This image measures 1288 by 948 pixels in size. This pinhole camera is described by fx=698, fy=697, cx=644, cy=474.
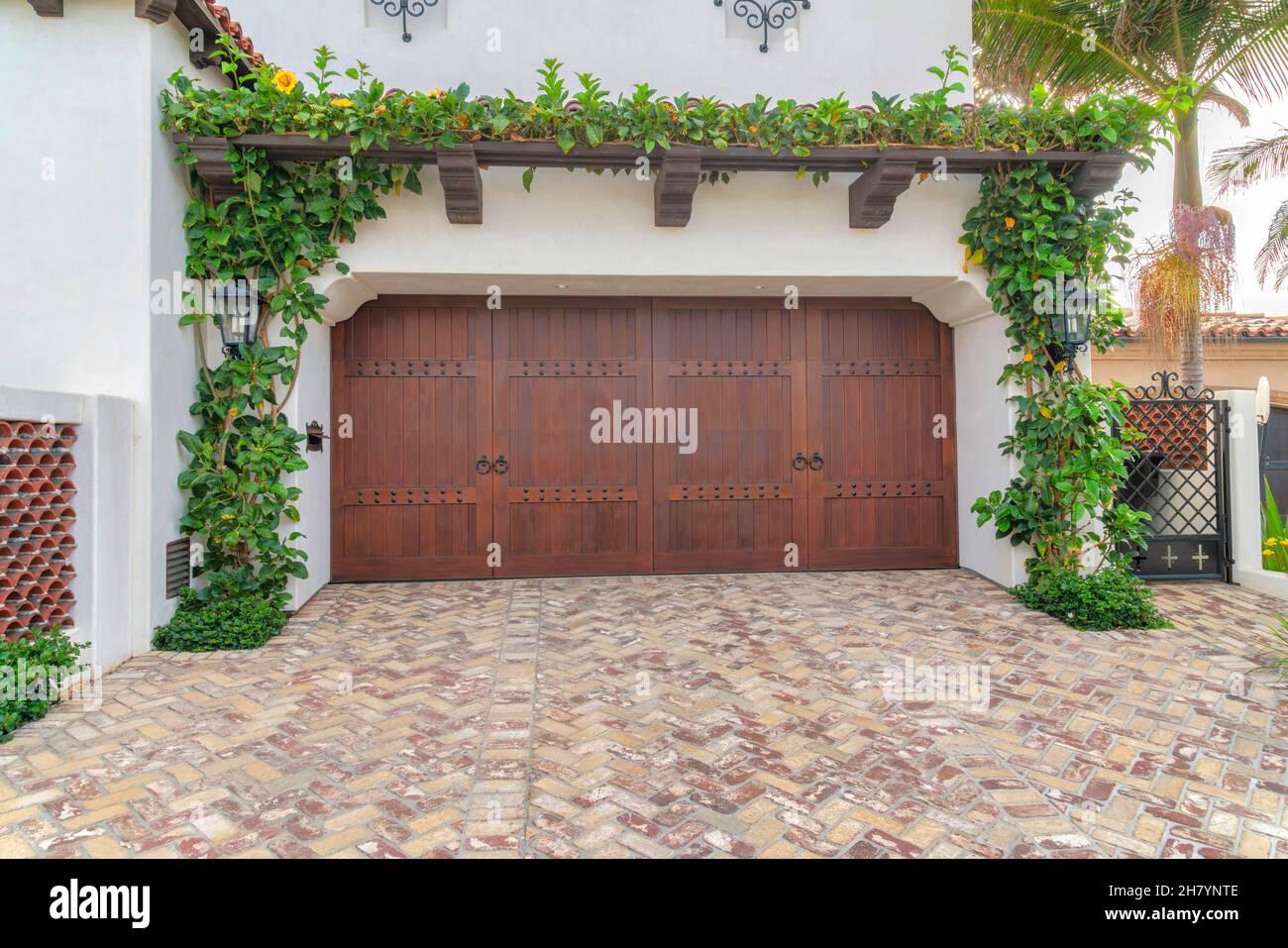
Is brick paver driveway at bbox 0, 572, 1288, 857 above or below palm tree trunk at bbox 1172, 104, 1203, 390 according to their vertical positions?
below

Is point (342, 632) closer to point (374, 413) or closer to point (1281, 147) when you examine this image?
point (374, 413)

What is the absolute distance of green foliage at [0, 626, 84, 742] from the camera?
3.04m

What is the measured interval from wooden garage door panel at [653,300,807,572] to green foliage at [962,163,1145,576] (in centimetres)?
158

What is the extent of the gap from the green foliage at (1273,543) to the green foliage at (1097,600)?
1.89 metres

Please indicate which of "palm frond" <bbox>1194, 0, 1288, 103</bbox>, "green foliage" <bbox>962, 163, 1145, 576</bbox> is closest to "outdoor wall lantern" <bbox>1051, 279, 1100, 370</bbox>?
"green foliage" <bbox>962, 163, 1145, 576</bbox>

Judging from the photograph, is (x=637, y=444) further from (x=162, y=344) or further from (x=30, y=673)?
(x=30, y=673)

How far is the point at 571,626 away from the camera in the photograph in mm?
4598

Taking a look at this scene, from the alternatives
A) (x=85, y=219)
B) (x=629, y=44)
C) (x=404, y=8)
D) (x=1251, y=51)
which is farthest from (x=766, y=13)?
(x=1251, y=51)

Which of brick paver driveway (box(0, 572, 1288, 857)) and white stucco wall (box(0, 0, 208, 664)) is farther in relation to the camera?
white stucco wall (box(0, 0, 208, 664))

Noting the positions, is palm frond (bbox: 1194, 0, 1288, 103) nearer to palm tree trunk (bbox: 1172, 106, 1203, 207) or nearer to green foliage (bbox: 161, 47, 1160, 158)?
palm tree trunk (bbox: 1172, 106, 1203, 207)

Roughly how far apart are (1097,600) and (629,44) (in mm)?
5467

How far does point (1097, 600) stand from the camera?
4.59m

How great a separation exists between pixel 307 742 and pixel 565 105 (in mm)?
3934

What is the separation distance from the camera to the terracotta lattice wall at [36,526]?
3.27m
